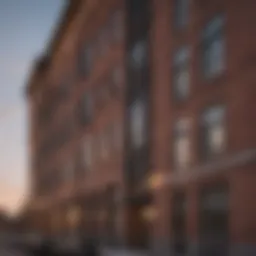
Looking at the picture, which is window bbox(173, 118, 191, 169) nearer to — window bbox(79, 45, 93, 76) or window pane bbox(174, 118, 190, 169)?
window pane bbox(174, 118, 190, 169)

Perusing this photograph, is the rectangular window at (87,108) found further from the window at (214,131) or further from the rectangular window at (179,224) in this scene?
the window at (214,131)

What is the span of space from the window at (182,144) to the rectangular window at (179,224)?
124cm

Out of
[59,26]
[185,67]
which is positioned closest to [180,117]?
[185,67]

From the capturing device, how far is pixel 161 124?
25.6 m

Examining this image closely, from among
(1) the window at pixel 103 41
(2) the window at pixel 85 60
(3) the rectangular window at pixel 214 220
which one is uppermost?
(2) the window at pixel 85 60

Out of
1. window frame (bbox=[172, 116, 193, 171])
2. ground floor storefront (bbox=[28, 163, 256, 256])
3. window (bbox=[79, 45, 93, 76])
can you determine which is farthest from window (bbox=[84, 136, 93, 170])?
window frame (bbox=[172, 116, 193, 171])

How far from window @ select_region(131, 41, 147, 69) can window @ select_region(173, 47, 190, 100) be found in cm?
429

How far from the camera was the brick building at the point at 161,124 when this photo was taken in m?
19.2

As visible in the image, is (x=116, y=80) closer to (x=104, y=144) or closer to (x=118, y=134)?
(x=118, y=134)

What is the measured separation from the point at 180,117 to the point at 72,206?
67.6ft

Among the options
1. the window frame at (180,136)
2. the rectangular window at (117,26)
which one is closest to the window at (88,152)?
the rectangular window at (117,26)

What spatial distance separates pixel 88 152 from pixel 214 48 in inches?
762

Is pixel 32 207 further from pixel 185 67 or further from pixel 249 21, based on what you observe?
pixel 249 21

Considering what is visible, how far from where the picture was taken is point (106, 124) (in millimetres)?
34438
